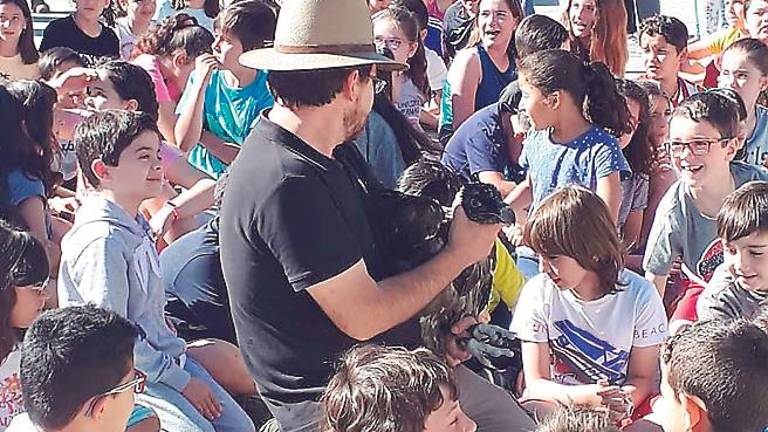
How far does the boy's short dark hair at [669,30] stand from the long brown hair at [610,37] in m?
0.14

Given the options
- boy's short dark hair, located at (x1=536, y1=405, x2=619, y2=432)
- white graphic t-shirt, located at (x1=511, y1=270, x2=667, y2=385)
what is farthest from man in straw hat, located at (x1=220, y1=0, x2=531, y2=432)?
white graphic t-shirt, located at (x1=511, y1=270, x2=667, y2=385)

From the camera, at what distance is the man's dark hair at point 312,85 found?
8.29ft

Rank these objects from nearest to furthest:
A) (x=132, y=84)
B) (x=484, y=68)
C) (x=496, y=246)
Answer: (x=496, y=246), (x=132, y=84), (x=484, y=68)

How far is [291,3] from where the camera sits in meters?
2.66

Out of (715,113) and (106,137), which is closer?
(106,137)


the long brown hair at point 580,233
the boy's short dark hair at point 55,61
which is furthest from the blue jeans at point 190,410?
the boy's short dark hair at point 55,61

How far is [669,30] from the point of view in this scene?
581 cm

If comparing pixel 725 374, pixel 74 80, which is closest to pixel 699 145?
pixel 725 374

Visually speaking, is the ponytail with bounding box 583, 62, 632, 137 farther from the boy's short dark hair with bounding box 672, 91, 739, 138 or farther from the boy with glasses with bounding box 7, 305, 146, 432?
the boy with glasses with bounding box 7, 305, 146, 432

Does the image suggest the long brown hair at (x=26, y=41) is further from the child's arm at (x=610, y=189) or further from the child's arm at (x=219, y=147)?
the child's arm at (x=610, y=189)

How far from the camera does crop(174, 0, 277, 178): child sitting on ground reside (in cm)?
513

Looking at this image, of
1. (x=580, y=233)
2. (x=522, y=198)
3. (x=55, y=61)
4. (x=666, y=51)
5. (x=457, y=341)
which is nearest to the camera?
(x=457, y=341)

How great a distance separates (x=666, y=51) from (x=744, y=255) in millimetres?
2558

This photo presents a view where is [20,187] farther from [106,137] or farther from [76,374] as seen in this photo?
[76,374]
